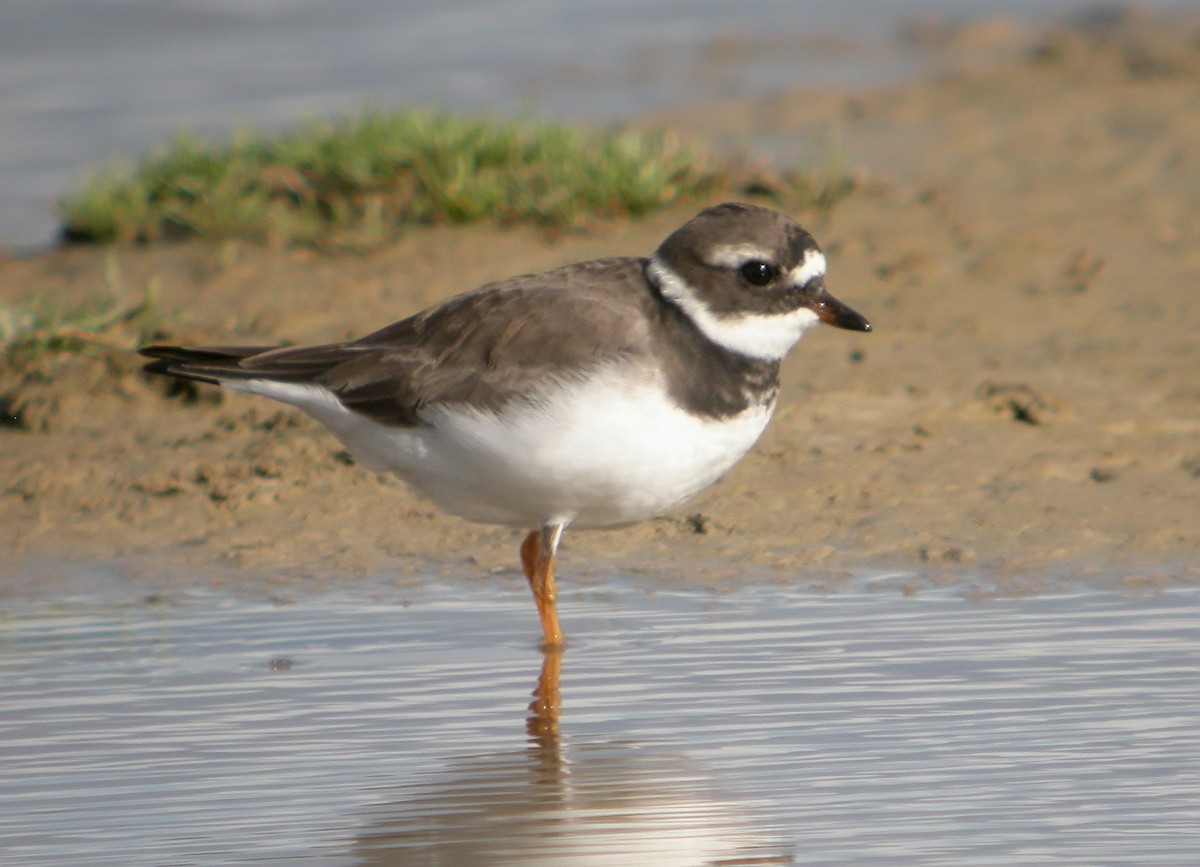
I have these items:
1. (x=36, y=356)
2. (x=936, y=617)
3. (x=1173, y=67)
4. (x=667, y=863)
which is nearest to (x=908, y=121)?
(x=1173, y=67)

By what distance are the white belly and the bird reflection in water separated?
88 centimetres

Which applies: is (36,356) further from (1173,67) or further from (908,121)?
(1173,67)

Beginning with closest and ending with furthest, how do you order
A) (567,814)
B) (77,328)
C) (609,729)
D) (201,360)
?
(567,814), (609,729), (201,360), (77,328)

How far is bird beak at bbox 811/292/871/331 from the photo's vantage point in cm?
606

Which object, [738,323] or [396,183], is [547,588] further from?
[396,183]

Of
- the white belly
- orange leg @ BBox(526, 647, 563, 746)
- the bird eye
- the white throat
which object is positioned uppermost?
the bird eye

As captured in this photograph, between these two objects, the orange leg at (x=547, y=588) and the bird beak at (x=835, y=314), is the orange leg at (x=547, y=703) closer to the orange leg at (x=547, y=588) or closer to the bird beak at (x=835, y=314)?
the orange leg at (x=547, y=588)

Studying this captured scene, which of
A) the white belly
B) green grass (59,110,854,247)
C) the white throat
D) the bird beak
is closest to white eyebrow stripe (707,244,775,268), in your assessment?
the white throat

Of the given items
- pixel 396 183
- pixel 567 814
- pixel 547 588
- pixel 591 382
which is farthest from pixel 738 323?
pixel 396 183

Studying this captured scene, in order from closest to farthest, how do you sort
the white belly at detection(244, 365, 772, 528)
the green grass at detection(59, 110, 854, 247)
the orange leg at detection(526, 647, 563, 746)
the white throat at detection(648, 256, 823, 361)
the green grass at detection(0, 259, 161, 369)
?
the orange leg at detection(526, 647, 563, 746) < the white belly at detection(244, 365, 772, 528) < the white throat at detection(648, 256, 823, 361) < the green grass at detection(0, 259, 161, 369) < the green grass at detection(59, 110, 854, 247)

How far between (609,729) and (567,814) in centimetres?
63

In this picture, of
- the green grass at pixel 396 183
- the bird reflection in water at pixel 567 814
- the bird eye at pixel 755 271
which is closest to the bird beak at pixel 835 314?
the bird eye at pixel 755 271

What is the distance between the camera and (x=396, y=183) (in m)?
10.4

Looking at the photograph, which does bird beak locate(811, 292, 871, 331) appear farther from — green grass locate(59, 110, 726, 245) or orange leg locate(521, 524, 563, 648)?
green grass locate(59, 110, 726, 245)
